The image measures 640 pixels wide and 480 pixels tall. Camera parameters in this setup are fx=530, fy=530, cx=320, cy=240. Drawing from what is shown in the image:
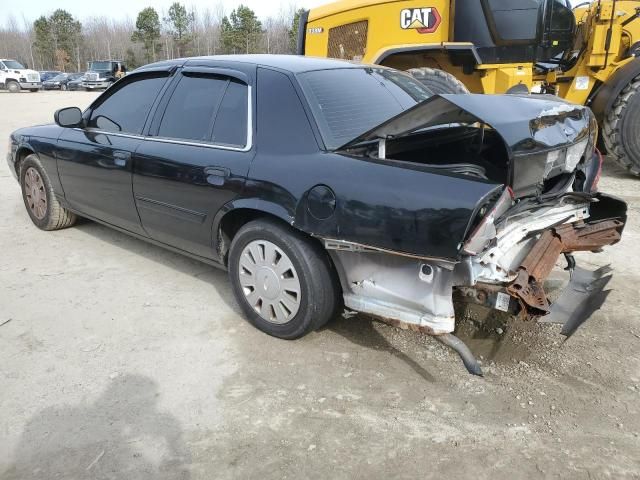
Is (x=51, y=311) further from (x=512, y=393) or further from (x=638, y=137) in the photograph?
(x=638, y=137)

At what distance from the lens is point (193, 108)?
3.62 m

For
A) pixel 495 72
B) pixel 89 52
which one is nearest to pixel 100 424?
pixel 495 72

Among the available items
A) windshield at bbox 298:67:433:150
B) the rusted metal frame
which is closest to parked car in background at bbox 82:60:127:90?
windshield at bbox 298:67:433:150

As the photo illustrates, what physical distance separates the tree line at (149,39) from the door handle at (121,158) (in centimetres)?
4133

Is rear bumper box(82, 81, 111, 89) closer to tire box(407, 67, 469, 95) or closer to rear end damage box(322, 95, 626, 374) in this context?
tire box(407, 67, 469, 95)

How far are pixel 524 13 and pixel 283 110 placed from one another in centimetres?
541

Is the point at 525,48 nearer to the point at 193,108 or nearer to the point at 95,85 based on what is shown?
the point at 193,108

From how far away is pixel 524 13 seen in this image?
7.04 meters

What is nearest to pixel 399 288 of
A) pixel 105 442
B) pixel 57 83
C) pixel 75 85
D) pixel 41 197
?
pixel 105 442

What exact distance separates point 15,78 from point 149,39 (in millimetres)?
25986

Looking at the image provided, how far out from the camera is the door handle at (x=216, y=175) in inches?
127

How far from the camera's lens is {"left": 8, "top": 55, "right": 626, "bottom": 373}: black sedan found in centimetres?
250

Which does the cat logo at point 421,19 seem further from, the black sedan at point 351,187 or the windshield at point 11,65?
the windshield at point 11,65

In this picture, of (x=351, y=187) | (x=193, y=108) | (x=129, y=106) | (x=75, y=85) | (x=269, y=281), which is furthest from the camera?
(x=75, y=85)
